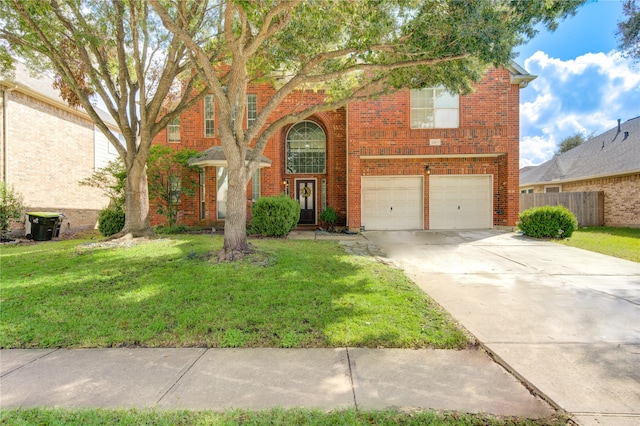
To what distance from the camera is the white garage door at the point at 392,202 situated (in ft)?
46.4

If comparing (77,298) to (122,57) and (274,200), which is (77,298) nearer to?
(274,200)

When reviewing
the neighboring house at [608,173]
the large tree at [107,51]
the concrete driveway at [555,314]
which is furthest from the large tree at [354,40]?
the neighboring house at [608,173]

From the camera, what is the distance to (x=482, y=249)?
9375 millimetres

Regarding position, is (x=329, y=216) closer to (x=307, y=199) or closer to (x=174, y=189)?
(x=307, y=199)

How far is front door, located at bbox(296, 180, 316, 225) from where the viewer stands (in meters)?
15.0

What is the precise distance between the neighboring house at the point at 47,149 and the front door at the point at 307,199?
9013 millimetres

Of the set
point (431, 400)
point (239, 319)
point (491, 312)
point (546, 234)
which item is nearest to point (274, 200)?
point (239, 319)

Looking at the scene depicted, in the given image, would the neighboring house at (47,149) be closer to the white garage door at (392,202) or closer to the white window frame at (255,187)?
the white window frame at (255,187)

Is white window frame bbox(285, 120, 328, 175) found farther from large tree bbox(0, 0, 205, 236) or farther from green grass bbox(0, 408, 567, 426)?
green grass bbox(0, 408, 567, 426)

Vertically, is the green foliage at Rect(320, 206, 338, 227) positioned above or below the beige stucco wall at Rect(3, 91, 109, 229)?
below

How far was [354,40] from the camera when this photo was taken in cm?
720

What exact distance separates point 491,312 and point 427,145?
10010 mm

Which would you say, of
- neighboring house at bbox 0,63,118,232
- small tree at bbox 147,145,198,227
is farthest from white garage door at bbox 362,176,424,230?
neighboring house at bbox 0,63,118,232

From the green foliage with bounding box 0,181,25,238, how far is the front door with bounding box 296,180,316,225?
1062 cm
